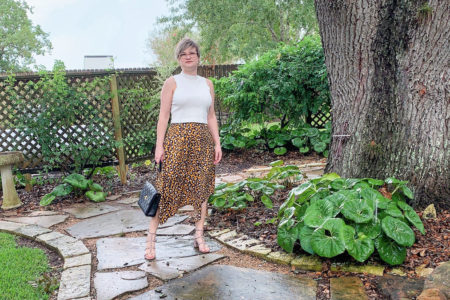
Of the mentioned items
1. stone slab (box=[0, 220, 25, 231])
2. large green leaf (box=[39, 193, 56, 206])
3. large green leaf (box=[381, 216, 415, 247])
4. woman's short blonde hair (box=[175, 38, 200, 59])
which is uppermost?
woman's short blonde hair (box=[175, 38, 200, 59])

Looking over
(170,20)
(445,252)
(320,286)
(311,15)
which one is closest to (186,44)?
(320,286)

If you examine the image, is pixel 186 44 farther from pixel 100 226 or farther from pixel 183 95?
pixel 100 226

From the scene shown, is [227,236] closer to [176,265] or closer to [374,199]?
[176,265]

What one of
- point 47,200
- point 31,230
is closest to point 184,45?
point 31,230

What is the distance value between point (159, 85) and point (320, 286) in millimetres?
4290

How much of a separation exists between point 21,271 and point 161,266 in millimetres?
1001

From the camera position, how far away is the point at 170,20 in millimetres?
20094

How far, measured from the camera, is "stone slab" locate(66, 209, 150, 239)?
352cm

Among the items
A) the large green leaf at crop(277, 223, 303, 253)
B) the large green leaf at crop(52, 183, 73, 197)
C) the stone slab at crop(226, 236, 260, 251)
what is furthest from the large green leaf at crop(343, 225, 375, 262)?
the large green leaf at crop(52, 183, 73, 197)

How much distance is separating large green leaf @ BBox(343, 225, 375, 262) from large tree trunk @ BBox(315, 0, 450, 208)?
84 cm

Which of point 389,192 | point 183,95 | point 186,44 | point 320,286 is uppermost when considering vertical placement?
point 186,44

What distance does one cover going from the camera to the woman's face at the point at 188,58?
8.82 feet

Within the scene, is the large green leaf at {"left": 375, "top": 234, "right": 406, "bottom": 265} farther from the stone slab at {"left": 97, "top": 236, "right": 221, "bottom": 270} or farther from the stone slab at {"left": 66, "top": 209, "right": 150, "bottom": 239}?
the stone slab at {"left": 66, "top": 209, "right": 150, "bottom": 239}

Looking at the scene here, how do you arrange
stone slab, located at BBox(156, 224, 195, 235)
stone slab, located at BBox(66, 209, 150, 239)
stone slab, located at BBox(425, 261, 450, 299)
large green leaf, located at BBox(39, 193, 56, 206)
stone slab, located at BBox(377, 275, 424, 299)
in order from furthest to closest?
1. large green leaf, located at BBox(39, 193, 56, 206)
2. stone slab, located at BBox(66, 209, 150, 239)
3. stone slab, located at BBox(156, 224, 195, 235)
4. stone slab, located at BBox(377, 275, 424, 299)
5. stone slab, located at BBox(425, 261, 450, 299)
